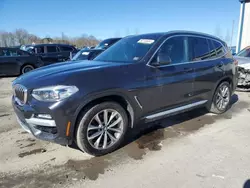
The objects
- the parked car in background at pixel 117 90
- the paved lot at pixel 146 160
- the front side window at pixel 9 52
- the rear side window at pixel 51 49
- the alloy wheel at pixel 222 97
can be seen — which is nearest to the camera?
the paved lot at pixel 146 160

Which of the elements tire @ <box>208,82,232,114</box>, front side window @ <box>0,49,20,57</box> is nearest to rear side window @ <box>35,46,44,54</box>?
front side window @ <box>0,49,20,57</box>

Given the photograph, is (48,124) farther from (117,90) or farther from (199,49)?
(199,49)

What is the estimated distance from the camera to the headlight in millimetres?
2547

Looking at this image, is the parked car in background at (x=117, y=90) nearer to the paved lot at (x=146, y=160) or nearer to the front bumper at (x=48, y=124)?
the front bumper at (x=48, y=124)

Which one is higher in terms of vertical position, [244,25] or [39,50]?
[244,25]

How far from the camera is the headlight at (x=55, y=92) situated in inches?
100

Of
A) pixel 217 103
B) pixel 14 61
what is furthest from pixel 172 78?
pixel 14 61

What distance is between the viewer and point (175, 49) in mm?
3732

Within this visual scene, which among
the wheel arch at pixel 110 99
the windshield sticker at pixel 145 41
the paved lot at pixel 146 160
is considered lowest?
the paved lot at pixel 146 160

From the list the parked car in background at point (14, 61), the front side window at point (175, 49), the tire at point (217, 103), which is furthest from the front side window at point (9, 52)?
the tire at point (217, 103)

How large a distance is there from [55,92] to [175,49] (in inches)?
90.2

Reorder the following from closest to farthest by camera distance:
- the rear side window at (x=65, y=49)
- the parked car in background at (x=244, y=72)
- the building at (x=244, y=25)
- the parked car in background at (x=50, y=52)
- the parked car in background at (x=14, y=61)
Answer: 1. the parked car in background at (x=244, y=72)
2. the parked car in background at (x=14, y=61)
3. the parked car in background at (x=50, y=52)
4. the rear side window at (x=65, y=49)
5. the building at (x=244, y=25)

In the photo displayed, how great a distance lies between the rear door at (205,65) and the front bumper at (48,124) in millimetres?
2640

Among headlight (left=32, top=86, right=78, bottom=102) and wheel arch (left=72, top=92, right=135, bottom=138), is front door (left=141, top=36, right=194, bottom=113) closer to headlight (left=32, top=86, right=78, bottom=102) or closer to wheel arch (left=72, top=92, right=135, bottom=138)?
wheel arch (left=72, top=92, right=135, bottom=138)
